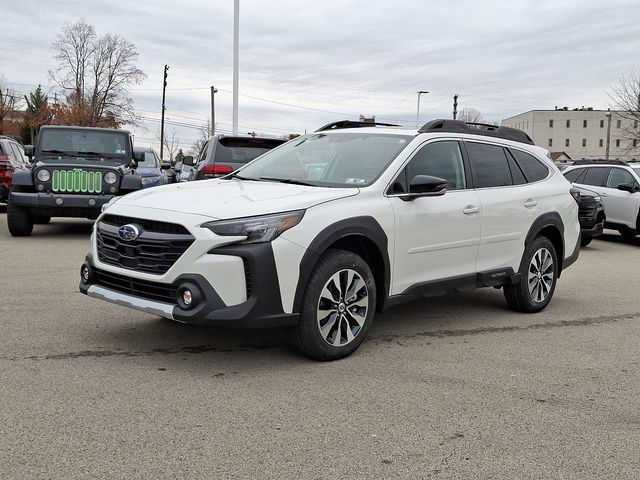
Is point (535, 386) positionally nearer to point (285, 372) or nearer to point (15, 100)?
point (285, 372)

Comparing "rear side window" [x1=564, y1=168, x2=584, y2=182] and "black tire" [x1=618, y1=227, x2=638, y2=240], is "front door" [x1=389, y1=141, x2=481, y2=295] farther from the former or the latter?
"rear side window" [x1=564, y1=168, x2=584, y2=182]

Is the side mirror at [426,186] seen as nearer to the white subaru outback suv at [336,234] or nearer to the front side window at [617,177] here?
the white subaru outback suv at [336,234]

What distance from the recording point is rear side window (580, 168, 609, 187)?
14.6m

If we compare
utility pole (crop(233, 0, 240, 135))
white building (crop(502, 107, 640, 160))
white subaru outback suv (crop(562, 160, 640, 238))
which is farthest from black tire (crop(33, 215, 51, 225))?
white building (crop(502, 107, 640, 160))

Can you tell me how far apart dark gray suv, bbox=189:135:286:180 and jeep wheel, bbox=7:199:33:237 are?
2.95 metres

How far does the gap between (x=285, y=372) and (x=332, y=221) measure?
1078 mm

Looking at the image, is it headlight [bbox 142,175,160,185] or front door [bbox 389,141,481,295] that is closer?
front door [bbox 389,141,481,295]

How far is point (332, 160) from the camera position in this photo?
557 cm

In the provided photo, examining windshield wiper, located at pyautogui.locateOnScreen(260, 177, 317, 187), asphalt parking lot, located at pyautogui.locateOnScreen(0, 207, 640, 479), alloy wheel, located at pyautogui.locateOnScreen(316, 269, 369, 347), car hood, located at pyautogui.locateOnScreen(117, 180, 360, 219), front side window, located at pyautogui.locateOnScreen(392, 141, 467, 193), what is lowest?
asphalt parking lot, located at pyautogui.locateOnScreen(0, 207, 640, 479)

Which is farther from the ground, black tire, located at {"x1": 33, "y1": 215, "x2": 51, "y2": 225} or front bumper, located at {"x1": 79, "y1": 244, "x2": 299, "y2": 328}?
front bumper, located at {"x1": 79, "y1": 244, "x2": 299, "y2": 328}

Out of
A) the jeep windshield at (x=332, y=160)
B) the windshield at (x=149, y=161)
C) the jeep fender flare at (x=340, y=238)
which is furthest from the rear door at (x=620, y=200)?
the windshield at (x=149, y=161)

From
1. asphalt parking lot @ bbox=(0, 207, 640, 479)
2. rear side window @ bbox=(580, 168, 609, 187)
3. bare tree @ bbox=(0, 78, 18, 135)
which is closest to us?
asphalt parking lot @ bbox=(0, 207, 640, 479)

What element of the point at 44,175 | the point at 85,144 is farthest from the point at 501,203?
the point at 85,144

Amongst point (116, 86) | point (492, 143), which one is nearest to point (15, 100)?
point (116, 86)
